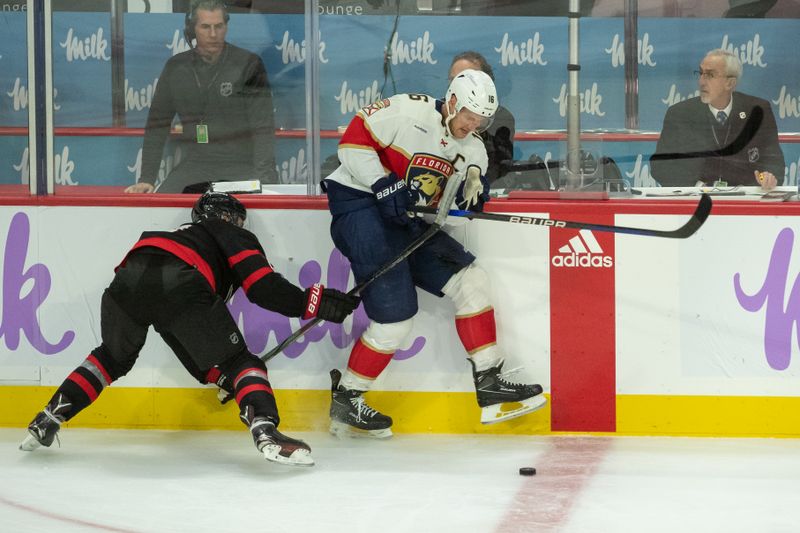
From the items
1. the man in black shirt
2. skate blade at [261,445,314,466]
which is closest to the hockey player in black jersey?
skate blade at [261,445,314,466]

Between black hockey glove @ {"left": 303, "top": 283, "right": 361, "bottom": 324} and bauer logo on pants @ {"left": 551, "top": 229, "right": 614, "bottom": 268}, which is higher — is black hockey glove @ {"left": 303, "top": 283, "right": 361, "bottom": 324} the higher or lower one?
the lower one

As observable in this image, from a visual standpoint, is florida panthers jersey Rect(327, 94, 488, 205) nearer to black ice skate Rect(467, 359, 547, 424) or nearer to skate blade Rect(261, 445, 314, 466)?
black ice skate Rect(467, 359, 547, 424)

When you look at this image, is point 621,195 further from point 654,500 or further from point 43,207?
point 43,207

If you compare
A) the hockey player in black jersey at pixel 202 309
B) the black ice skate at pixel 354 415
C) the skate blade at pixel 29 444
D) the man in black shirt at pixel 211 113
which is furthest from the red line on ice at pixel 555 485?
the skate blade at pixel 29 444

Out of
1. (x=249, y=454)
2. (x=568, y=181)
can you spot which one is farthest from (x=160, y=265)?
(x=568, y=181)

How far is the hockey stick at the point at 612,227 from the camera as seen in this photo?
400 centimetres

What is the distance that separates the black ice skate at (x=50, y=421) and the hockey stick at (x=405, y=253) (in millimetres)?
547

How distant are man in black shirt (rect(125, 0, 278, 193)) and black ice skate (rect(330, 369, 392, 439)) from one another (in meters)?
0.80

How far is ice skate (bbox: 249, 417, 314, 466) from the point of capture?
3.75 metres

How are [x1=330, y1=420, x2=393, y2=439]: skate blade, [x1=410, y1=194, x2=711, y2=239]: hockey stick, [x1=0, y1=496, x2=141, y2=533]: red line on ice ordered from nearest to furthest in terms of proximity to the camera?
[x1=0, y1=496, x2=141, y2=533]: red line on ice
[x1=410, y1=194, x2=711, y2=239]: hockey stick
[x1=330, y1=420, x2=393, y2=439]: skate blade

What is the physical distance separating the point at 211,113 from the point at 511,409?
1.49 meters

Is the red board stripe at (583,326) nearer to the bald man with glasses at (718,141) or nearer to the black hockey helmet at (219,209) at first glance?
the bald man with glasses at (718,141)

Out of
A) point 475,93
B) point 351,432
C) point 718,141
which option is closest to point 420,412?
point 351,432

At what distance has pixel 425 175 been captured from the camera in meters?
4.17
